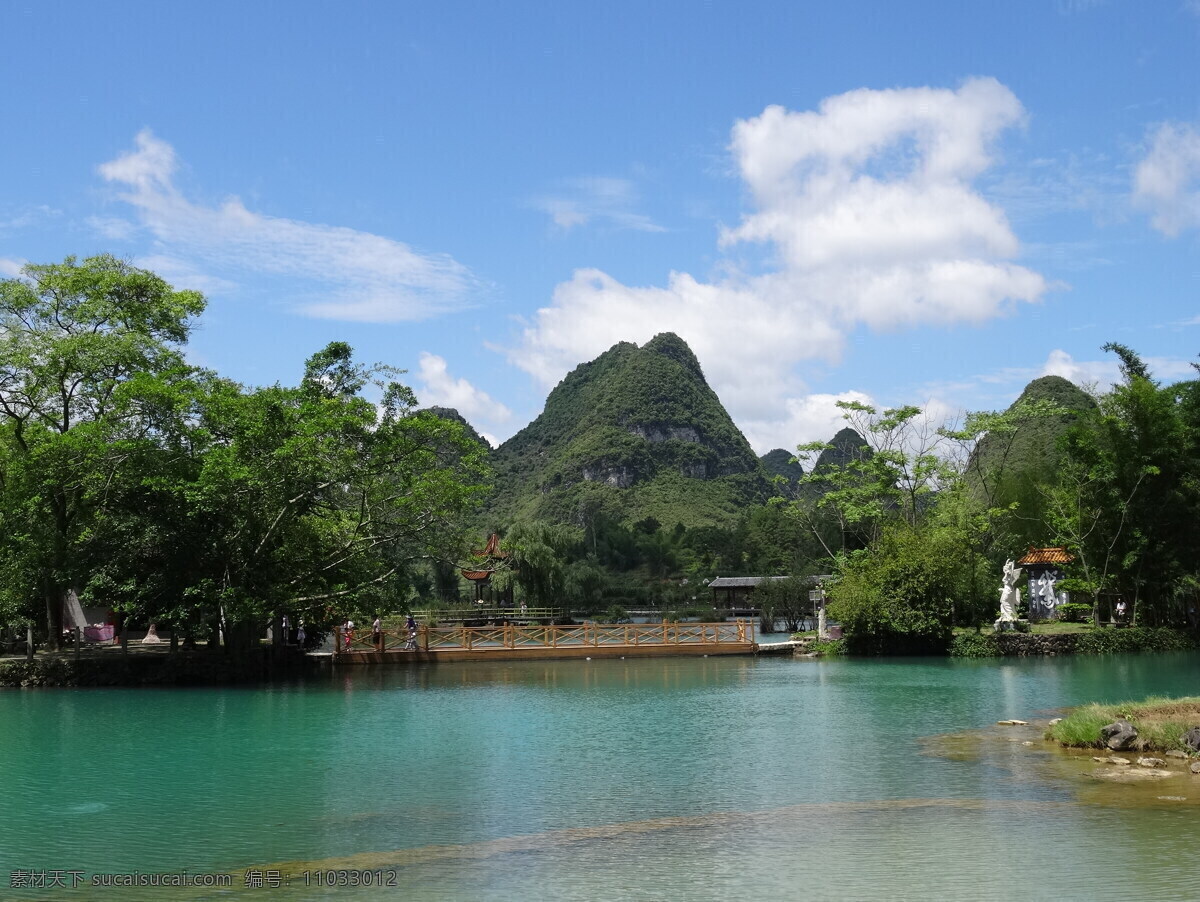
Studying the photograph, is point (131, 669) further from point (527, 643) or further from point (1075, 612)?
point (1075, 612)

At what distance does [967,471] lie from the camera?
39.1 metres

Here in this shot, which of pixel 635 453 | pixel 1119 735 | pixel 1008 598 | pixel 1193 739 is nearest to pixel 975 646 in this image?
pixel 1008 598

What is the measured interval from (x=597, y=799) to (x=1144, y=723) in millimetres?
7545

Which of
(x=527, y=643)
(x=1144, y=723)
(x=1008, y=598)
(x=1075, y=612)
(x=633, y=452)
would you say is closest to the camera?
(x=1144, y=723)

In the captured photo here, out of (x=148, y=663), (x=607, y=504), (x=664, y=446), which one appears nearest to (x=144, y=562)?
(x=148, y=663)

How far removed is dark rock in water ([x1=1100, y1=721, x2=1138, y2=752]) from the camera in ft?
44.6

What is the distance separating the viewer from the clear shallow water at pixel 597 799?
871 cm

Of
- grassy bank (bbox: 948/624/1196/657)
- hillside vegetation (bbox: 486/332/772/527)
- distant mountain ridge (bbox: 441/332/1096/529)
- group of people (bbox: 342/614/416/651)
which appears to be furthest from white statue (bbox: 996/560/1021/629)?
hillside vegetation (bbox: 486/332/772/527)

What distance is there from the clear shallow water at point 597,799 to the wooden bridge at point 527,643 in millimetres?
10071

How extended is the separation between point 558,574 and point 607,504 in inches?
2338

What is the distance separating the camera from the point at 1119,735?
13.7 m

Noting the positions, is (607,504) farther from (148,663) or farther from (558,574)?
(148,663)

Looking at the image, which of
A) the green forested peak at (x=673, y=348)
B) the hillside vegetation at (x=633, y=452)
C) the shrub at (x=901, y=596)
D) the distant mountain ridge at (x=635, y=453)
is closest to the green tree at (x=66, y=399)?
the shrub at (x=901, y=596)

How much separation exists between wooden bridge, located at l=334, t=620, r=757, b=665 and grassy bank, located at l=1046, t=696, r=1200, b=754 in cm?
1925
